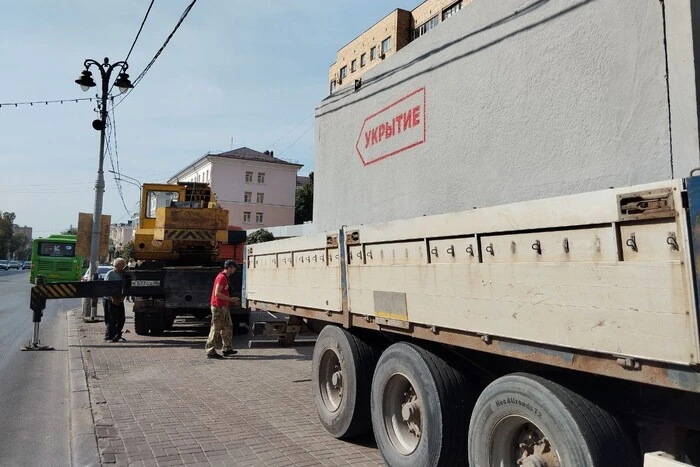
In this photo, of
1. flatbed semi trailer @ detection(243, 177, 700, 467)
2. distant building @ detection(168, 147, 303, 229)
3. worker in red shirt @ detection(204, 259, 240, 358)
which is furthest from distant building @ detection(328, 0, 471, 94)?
flatbed semi trailer @ detection(243, 177, 700, 467)

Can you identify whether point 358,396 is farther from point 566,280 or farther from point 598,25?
point 598,25

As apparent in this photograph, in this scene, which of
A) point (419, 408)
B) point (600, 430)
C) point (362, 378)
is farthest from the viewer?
point (362, 378)

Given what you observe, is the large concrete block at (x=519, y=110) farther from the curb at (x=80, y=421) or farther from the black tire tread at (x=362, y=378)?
the curb at (x=80, y=421)

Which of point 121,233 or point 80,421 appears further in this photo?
point 121,233

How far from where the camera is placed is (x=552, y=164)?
3.33 m

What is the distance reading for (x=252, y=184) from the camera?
59.4m

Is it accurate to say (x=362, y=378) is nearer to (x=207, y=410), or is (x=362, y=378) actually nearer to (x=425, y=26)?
(x=207, y=410)

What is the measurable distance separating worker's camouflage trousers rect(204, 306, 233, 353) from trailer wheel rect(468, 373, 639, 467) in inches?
262

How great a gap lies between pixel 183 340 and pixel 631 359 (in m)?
10.3

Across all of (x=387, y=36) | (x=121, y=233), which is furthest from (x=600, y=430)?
(x=121, y=233)

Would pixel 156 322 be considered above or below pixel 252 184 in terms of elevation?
below

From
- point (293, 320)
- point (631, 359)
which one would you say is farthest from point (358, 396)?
point (631, 359)

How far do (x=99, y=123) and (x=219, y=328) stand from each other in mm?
9030

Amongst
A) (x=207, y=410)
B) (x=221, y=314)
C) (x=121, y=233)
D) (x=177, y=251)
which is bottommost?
(x=207, y=410)
